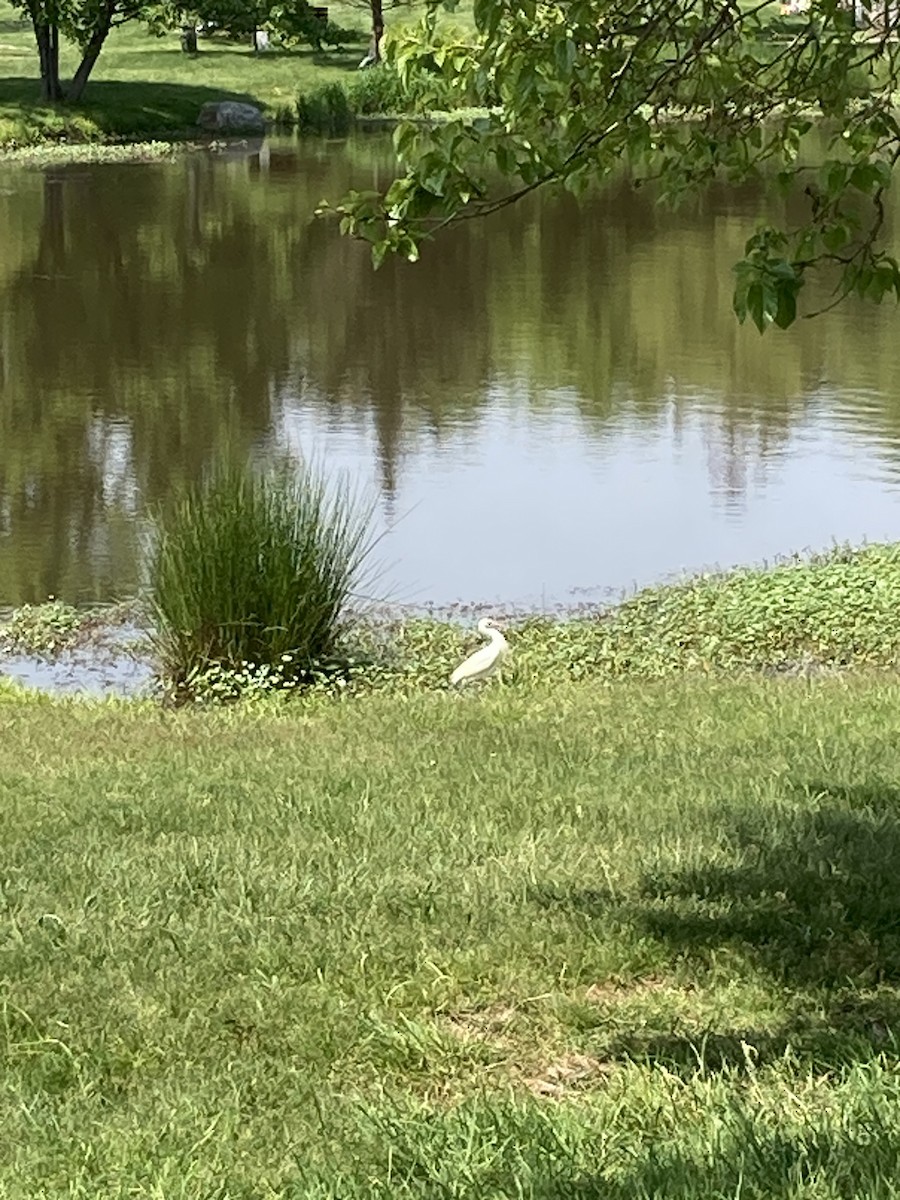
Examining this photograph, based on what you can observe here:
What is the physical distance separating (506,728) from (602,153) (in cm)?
333

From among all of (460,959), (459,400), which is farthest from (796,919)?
(459,400)

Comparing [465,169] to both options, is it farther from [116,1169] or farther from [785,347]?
[785,347]

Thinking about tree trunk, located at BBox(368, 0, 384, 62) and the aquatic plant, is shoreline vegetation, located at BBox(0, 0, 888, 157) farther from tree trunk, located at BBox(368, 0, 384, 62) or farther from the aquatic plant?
the aquatic plant

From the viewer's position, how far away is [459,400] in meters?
20.2

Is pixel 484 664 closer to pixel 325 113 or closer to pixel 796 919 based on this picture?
pixel 796 919

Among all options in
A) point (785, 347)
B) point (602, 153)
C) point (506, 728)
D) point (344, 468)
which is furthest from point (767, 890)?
point (785, 347)

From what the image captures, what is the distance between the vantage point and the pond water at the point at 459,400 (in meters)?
14.8

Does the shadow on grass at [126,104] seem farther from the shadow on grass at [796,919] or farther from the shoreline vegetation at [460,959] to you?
the shadow on grass at [796,919]

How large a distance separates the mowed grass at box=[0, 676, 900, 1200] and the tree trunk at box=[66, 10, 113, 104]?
45514 mm

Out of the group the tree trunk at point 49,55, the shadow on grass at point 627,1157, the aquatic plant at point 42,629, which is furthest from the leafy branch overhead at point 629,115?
the tree trunk at point 49,55

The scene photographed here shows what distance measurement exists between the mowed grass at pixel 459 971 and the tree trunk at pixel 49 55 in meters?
45.5

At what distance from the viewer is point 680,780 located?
22.6ft

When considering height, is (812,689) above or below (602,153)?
below

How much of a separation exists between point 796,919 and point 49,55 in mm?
48800
